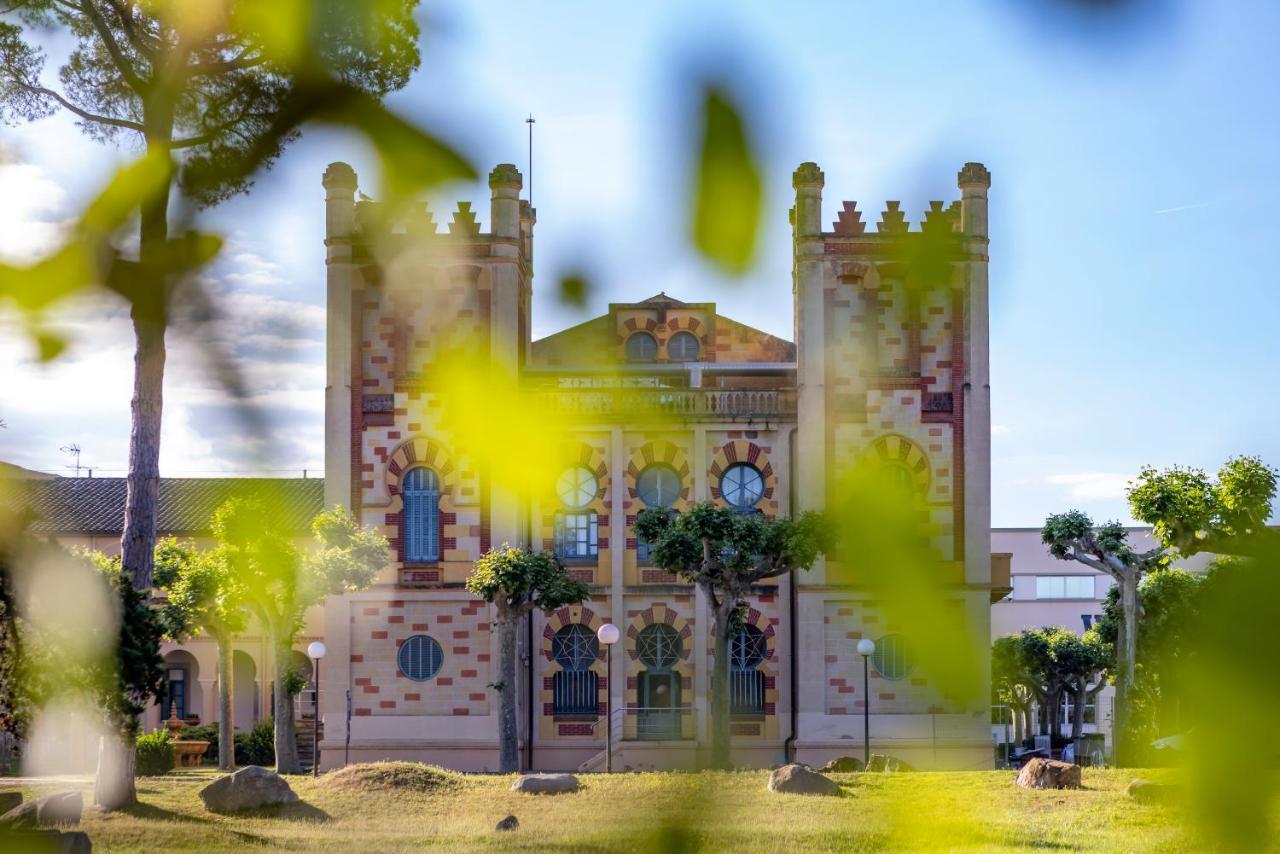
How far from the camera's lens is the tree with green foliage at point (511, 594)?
122ft

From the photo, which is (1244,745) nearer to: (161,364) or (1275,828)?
(1275,828)

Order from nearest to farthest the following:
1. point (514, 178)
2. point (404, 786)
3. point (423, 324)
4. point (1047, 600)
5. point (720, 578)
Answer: point (514, 178) < point (423, 324) < point (404, 786) < point (720, 578) < point (1047, 600)

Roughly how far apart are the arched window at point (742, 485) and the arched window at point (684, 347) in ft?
17.0

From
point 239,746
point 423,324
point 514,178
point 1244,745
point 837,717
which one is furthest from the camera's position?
point 239,746

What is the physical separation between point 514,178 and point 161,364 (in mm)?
721

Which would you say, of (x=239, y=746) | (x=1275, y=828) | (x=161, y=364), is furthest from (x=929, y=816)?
(x=239, y=746)

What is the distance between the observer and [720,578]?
37156mm

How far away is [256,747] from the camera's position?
1969 inches

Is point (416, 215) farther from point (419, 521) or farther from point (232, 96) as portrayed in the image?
point (419, 521)

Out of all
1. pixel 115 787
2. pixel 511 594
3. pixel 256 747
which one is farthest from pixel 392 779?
pixel 256 747

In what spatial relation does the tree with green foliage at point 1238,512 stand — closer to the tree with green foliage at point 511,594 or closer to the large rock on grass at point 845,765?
the large rock on grass at point 845,765

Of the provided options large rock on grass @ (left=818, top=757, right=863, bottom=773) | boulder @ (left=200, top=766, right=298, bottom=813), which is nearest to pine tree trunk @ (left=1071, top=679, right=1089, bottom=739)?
large rock on grass @ (left=818, top=757, right=863, bottom=773)

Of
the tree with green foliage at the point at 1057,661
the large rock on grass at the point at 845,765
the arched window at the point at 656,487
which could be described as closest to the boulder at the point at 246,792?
the large rock on grass at the point at 845,765

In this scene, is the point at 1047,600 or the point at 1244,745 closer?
the point at 1244,745
